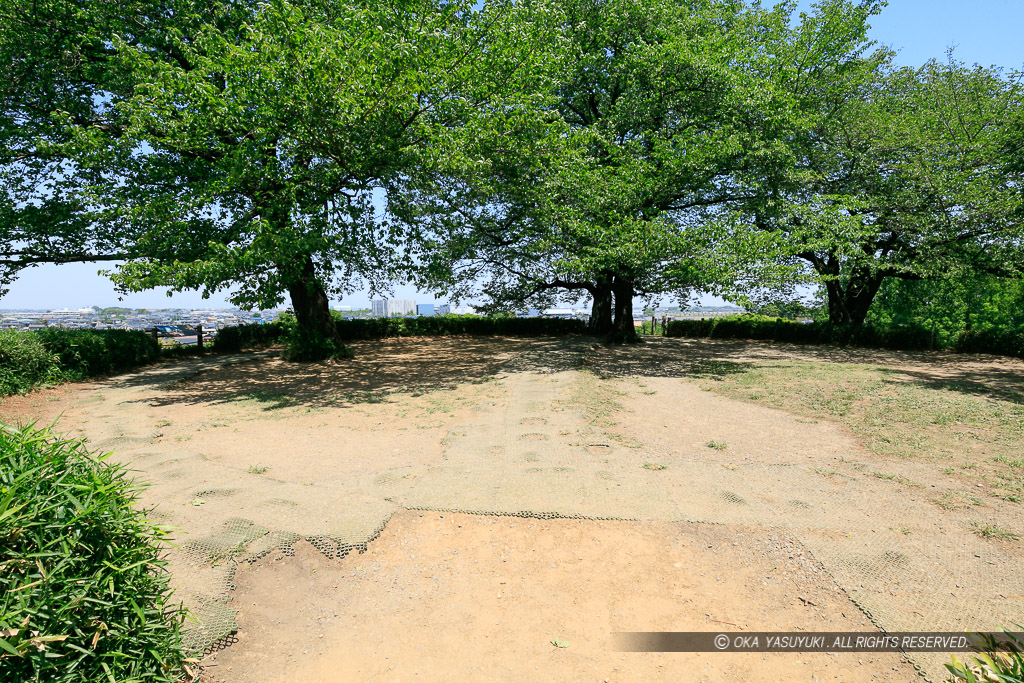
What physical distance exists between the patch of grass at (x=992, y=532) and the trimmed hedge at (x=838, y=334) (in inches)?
597

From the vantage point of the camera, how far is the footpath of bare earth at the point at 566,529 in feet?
8.23

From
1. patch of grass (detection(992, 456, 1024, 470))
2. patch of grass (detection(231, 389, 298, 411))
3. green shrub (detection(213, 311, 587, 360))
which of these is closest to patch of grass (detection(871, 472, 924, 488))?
patch of grass (detection(992, 456, 1024, 470))

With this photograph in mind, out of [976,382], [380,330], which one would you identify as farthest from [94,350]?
[976,382]

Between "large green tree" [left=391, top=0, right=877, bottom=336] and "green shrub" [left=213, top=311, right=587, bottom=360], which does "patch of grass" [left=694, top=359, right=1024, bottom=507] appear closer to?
"large green tree" [left=391, top=0, right=877, bottom=336]

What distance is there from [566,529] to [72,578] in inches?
114

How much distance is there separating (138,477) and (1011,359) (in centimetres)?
2072

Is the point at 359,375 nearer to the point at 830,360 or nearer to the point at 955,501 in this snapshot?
the point at 955,501

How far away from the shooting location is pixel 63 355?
371 inches

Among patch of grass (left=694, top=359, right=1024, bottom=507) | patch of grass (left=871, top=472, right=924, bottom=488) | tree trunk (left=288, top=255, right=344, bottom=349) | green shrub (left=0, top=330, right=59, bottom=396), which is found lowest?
patch of grass (left=871, top=472, right=924, bottom=488)

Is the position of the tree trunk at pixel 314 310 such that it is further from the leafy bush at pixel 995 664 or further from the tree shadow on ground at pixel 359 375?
the leafy bush at pixel 995 664

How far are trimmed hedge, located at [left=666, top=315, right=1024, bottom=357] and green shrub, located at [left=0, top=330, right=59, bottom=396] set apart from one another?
2340 centimetres

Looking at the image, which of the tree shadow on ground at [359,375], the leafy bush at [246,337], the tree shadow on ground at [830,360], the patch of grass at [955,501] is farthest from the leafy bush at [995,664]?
the leafy bush at [246,337]

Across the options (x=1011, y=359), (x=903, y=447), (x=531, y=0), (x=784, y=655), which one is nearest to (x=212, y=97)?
(x=531, y=0)

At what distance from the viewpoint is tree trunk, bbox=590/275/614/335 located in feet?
61.7
